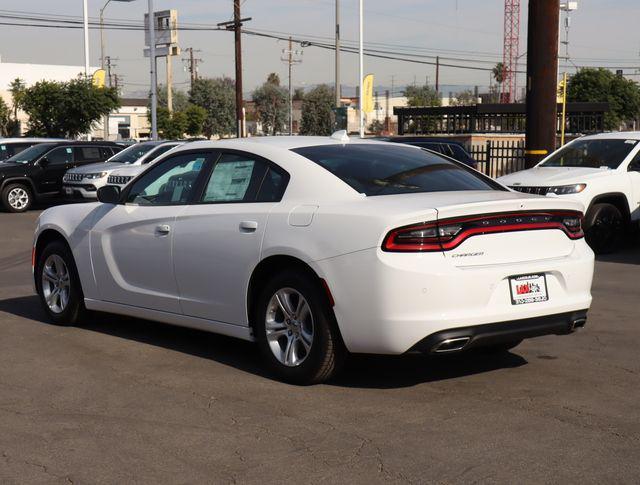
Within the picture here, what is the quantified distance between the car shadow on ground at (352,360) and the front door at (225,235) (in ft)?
1.55

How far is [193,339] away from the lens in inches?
315

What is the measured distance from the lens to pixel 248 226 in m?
6.60

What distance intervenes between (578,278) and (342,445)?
7.02ft

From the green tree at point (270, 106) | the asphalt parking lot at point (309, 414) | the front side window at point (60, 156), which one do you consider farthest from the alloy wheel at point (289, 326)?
the green tree at point (270, 106)

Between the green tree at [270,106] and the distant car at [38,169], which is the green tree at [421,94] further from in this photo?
the distant car at [38,169]

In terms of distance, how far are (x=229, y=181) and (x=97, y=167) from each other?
56.0ft

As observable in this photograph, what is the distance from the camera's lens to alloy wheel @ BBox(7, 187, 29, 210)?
23797mm

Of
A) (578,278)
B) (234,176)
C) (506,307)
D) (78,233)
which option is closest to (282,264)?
(234,176)

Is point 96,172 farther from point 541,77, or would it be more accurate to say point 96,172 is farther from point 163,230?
point 163,230

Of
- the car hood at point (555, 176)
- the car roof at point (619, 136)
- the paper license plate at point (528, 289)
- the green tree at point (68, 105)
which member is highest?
the green tree at point (68, 105)

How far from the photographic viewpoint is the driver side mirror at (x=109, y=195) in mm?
7973

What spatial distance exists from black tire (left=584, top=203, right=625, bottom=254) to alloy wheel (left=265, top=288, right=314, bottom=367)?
8052 mm

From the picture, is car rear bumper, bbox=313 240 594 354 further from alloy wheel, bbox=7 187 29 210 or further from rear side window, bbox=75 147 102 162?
rear side window, bbox=75 147 102 162

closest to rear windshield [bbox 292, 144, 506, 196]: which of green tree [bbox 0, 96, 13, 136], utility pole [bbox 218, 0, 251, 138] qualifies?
utility pole [bbox 218, 0, 251, 138]
